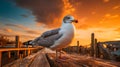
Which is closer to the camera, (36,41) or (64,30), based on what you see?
(64,30)

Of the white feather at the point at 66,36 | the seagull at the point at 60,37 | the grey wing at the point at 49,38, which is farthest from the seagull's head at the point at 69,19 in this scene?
the grey wing at the point at 49,38

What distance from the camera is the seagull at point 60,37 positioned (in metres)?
7.00

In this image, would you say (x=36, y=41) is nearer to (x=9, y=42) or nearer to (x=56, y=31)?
(x=56, y=31)

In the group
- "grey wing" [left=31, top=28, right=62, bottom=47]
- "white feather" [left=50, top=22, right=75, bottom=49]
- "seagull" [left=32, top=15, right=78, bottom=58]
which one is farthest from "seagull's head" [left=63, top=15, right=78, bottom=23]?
"grey wing" [left=31, top=28, right=62, bottom=47]

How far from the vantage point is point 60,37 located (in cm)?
711

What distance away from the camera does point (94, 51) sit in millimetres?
11461

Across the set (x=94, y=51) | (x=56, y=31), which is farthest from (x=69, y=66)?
(x=94, y=51)

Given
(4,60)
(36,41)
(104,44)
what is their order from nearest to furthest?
1. (36,41)
2. (4,60)
3. (104,44)

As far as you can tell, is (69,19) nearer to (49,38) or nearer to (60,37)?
(60,37)

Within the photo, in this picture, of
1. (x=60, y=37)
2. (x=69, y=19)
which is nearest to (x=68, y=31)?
(x=60, y=37)

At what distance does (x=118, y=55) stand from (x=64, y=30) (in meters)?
2.71

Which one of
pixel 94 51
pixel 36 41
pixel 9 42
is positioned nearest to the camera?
pixel 36 41

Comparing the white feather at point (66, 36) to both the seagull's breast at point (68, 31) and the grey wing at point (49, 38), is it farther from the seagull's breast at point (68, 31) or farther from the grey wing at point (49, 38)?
the grey wing at point (49, 38)

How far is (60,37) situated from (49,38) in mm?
693
